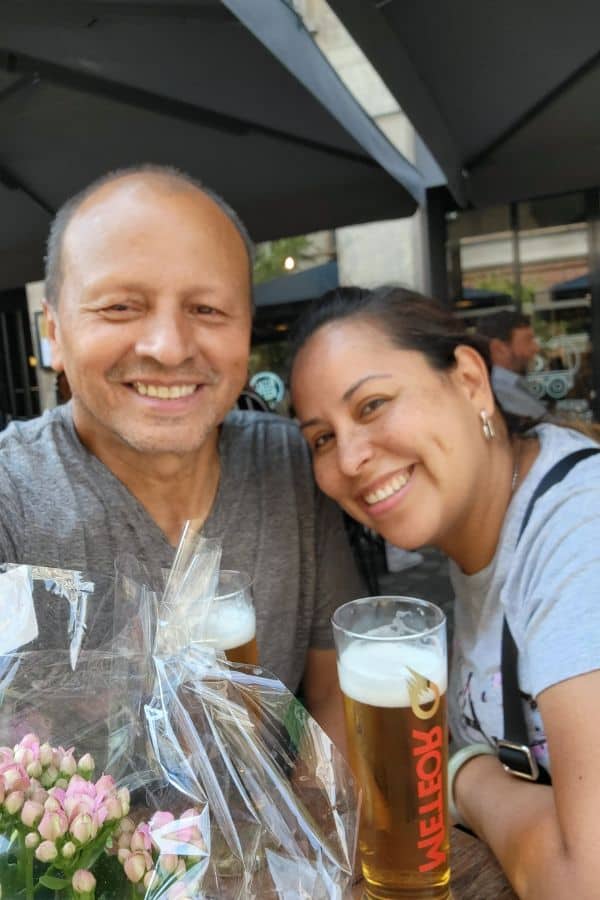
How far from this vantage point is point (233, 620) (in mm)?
1051

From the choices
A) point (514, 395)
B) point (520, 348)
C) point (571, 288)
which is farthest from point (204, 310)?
point (571, 288)

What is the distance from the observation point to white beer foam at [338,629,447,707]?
0.84m

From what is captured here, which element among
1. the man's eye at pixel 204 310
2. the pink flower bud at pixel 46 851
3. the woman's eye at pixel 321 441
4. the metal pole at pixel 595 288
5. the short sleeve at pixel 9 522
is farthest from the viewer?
the metal pole at pixel 595 288

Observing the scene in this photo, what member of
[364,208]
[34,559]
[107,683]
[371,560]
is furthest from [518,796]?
[371,560]

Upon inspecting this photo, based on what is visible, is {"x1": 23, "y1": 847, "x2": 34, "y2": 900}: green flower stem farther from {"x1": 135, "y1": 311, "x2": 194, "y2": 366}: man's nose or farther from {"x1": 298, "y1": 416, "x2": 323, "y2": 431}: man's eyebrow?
{"x1": 298, "y1": 416, "x2": 323, "y2": 431}: man's eyebrow

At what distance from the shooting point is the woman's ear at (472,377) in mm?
1640

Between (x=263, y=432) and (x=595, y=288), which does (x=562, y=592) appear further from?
(x=595, y=288)

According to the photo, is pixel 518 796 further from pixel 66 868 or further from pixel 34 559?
pixel 34 559

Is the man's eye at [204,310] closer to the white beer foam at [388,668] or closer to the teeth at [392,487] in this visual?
the teeth at [392,487]

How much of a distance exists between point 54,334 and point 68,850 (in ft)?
4.16

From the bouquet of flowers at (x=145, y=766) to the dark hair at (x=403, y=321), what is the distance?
986 mm

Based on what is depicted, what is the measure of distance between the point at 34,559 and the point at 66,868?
0.95m

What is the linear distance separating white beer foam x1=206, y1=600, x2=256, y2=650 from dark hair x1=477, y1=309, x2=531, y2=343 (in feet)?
15.6

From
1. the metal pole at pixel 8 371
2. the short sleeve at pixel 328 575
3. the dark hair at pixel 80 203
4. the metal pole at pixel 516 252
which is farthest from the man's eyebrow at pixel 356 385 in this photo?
the metal pole at pixel 8 371
